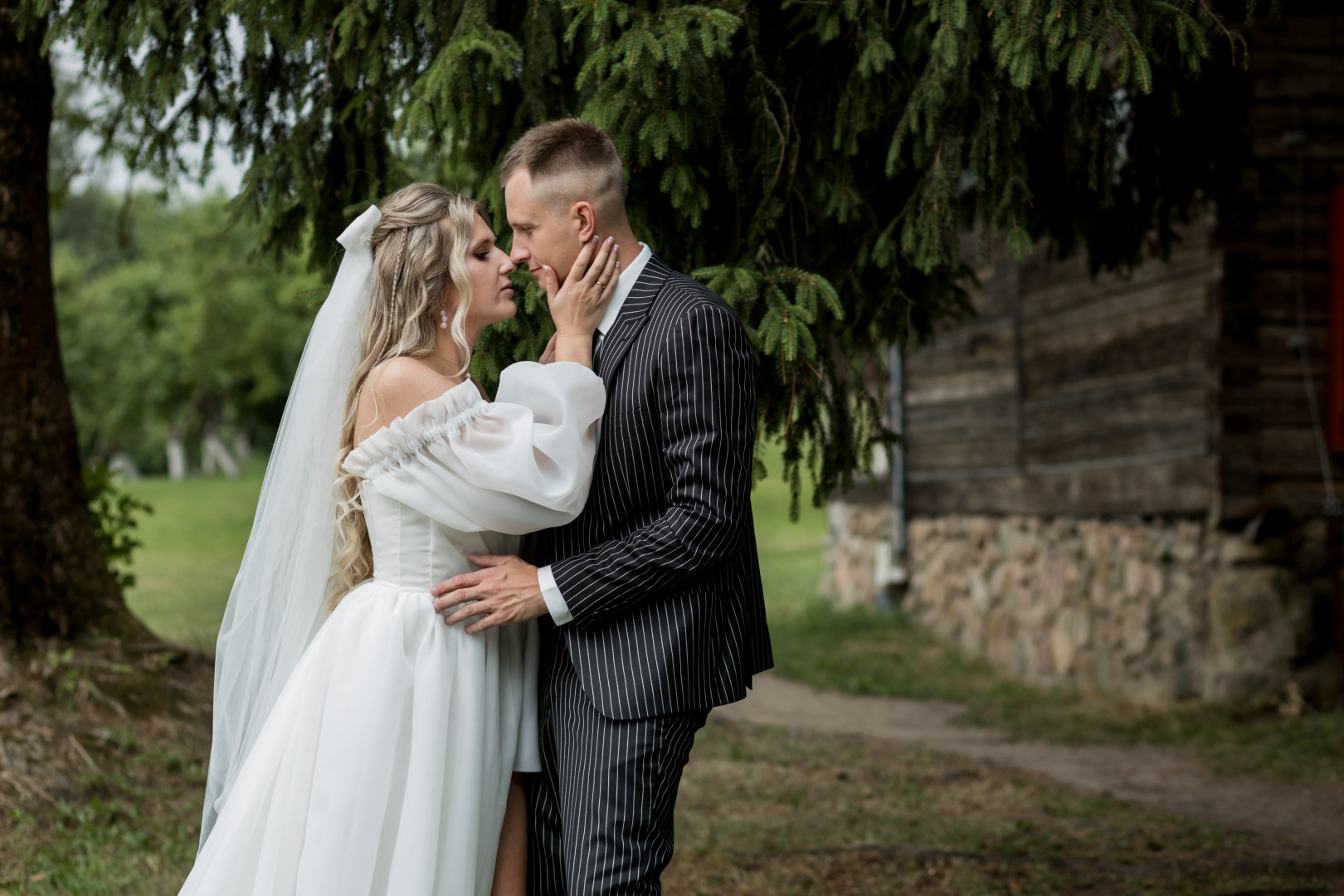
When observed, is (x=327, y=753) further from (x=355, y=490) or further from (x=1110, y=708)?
(x=1110, y=708)

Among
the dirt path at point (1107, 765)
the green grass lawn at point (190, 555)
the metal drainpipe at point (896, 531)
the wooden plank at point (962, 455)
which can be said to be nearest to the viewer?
the dirt path at point (1107, 765)

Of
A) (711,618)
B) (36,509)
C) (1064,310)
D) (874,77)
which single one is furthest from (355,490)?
(1064,310)

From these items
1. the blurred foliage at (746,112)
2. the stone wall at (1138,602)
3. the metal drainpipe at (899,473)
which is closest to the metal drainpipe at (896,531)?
the metal drainpipe at (899,473)

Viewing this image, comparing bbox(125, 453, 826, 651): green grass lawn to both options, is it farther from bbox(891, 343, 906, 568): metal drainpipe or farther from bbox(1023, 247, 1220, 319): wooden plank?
bbox(1023, 247, 1220, 319): wooden plank

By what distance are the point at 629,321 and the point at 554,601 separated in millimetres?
629

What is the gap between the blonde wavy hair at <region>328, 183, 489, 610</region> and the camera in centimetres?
272

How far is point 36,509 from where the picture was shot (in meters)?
5.42

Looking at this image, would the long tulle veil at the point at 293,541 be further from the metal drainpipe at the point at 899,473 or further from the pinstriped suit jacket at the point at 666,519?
the metal drainpipe at the point at 899,473

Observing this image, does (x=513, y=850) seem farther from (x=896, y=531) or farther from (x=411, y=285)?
(x=896, y=531)

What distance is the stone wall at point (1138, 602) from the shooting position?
7488 millimetres

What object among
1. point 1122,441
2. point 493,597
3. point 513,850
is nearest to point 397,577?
point 493,597

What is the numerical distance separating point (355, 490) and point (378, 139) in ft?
5.89

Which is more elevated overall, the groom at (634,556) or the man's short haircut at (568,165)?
the man's short haircut at (568,165)

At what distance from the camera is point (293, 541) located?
9.32 feet
